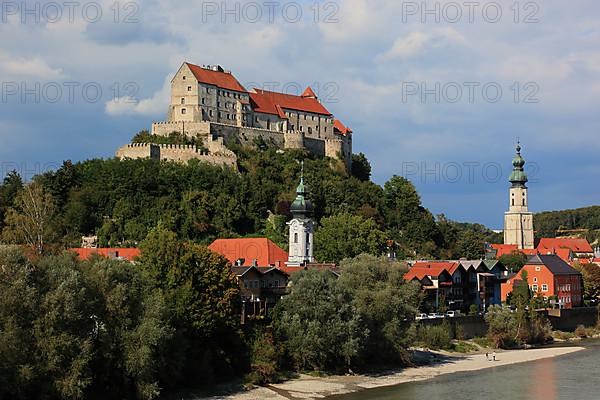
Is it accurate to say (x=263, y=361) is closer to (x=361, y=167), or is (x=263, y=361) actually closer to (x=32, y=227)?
(x=32, y=227)

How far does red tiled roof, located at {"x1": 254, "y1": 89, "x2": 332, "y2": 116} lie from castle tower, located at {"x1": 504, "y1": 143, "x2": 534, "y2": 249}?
25.9m

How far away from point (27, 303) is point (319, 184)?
5855 cm

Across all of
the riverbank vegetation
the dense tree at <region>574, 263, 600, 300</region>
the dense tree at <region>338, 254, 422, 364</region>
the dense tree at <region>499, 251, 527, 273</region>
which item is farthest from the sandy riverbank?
the dense tree at <region>574, 263, 600, 300</region>

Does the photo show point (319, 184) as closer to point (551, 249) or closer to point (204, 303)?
point (551, 249)

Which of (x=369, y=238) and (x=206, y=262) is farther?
(x=369, y=238)

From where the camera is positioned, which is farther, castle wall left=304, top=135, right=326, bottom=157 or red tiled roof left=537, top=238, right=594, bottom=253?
red tiled roof left=537, top=238, right=594, bottom=253

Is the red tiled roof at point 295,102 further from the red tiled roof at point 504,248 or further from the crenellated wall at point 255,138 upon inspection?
the red tiled roof at point 504,248

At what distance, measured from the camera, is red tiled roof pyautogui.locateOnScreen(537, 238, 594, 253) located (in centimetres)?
11906

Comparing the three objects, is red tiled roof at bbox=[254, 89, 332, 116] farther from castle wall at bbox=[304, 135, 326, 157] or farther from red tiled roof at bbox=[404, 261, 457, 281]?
red tiled roof at bbox=[404, 261, 457, 281]

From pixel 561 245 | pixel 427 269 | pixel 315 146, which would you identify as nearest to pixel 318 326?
pixel 427 269

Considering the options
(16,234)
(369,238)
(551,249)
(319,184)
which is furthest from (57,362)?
(551,249)

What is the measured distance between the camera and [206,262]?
44969 millimetres

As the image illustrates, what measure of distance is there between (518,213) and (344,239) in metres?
42.7

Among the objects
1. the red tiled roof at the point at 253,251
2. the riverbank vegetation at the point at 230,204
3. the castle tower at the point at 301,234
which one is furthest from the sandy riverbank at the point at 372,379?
the riverbank vegetation at the point at 230,204
